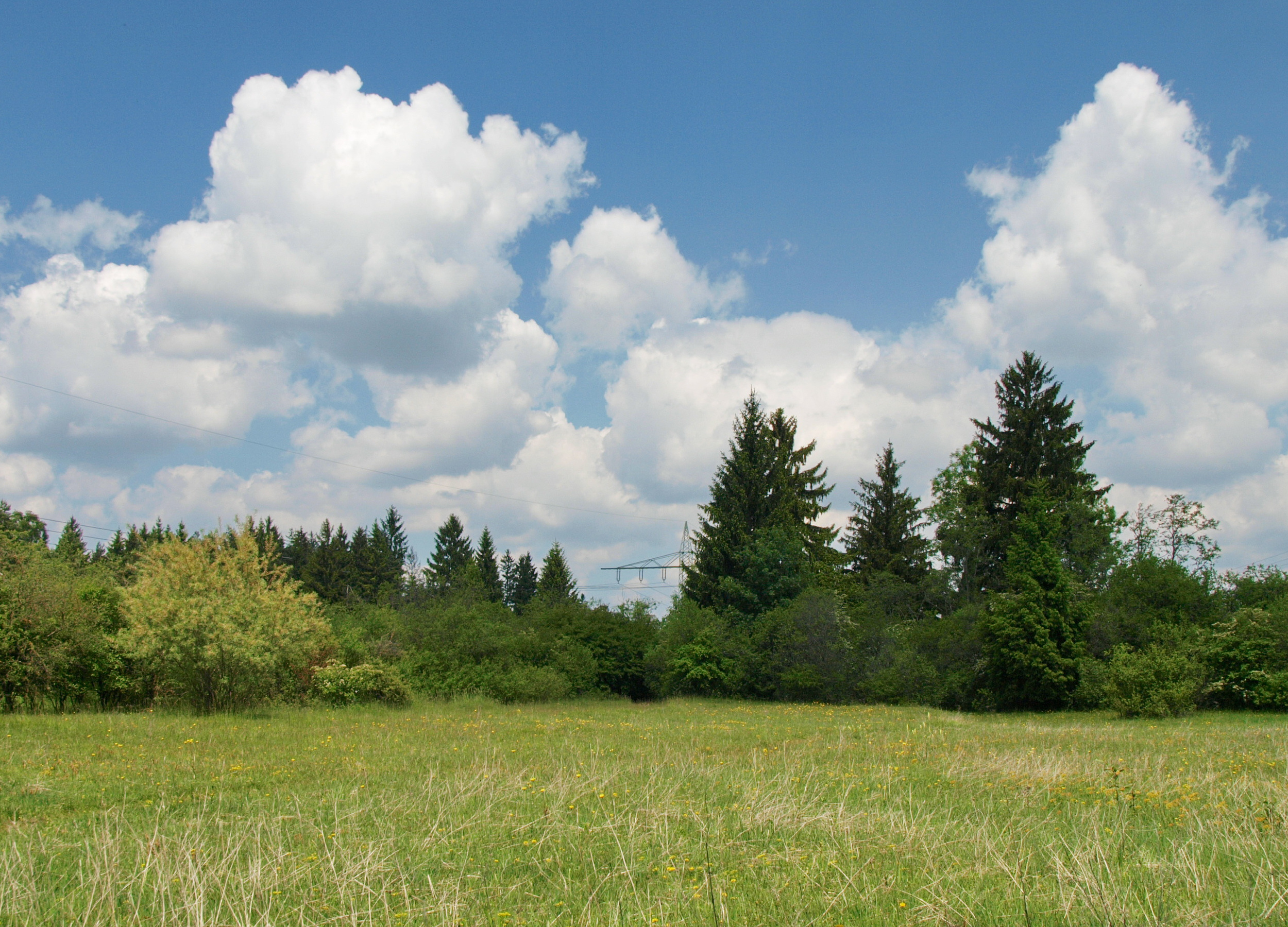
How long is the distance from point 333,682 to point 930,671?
23.5m

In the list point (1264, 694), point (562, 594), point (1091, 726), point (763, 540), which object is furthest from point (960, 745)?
point (562, 594)

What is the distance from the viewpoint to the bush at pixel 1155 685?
23.1 meters

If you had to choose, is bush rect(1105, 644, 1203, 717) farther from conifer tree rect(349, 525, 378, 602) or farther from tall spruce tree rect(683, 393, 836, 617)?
conifer tree rect(349, 525, 378, 602)

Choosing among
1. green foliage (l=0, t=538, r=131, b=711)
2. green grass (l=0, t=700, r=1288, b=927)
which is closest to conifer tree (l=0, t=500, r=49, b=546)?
green foliage (l=0, t=538, r=131, b=711)

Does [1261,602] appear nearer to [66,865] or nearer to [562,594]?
[66,865]

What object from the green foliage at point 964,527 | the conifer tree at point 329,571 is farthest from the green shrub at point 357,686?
the conifer tree at point 329,571

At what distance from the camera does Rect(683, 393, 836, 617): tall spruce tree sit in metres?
42.3

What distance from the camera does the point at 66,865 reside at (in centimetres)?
618

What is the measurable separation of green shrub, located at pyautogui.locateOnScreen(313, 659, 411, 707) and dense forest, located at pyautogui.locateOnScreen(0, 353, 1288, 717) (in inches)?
3.0

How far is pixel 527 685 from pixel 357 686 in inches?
322

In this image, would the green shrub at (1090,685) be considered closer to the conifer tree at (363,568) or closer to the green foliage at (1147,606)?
the green foliage at (1147,606)

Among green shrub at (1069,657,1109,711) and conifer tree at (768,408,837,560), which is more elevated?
conifer tree at (768,408,837,560)

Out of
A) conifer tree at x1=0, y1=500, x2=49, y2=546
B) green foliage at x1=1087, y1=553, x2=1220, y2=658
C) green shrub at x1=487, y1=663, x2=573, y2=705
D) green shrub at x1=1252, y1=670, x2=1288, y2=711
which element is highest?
conifer tree at x1=0, y1=500, x2=49, y2=546

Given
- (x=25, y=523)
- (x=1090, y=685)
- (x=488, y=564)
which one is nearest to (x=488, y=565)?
(x=488, y=564)
